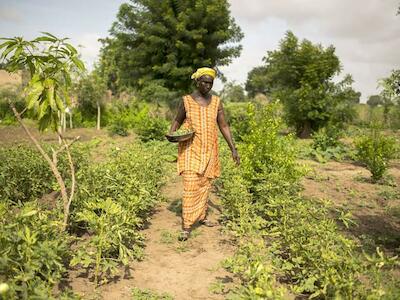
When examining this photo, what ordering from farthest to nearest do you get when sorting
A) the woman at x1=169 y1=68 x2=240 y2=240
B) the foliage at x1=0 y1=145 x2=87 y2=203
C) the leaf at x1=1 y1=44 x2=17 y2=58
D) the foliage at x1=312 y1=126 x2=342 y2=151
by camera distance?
the foliage at x1=312 y1=126 x2=342 y2=151
the foliage at x1=0 y1=145 x2=87 y2=203
the woman at x1=169 y1=68 x2=240 y2=240
the leaf at x1=1 y1=44 x2=17 y2=58

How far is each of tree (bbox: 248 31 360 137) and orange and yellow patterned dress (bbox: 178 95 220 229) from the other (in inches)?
393

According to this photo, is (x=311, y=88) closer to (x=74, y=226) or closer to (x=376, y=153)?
(x=376, y=153)

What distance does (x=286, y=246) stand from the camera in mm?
3531

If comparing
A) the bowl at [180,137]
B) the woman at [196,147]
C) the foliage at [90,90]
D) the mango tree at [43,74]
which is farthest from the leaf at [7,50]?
the foliage at [90,90]

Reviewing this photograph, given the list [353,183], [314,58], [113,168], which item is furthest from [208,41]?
[113,168]

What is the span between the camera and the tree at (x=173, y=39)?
16.5 metres

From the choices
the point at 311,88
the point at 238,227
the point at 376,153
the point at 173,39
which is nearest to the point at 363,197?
the point at 376,153

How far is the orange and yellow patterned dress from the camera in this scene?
4.20 m

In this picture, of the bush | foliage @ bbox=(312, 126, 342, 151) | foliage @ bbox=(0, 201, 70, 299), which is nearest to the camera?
foliage @ bbox=(0, 201, 70, 299)

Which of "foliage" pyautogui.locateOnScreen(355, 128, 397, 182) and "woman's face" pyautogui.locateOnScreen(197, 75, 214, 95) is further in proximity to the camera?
"foliage" pyautogui.locateOnScreen(355, 128, 397, 182)

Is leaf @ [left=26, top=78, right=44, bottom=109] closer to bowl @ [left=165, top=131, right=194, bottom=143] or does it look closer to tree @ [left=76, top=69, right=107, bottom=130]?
bowl @ [left=165, top=131, right=194, bottom=143]

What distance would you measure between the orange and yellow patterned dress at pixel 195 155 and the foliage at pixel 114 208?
19.5 inches

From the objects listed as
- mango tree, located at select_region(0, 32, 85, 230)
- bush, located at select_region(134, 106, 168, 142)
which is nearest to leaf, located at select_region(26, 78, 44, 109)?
mango tree, located at select_region(0, 32, 85, 230)

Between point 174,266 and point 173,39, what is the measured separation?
15.0 meters
